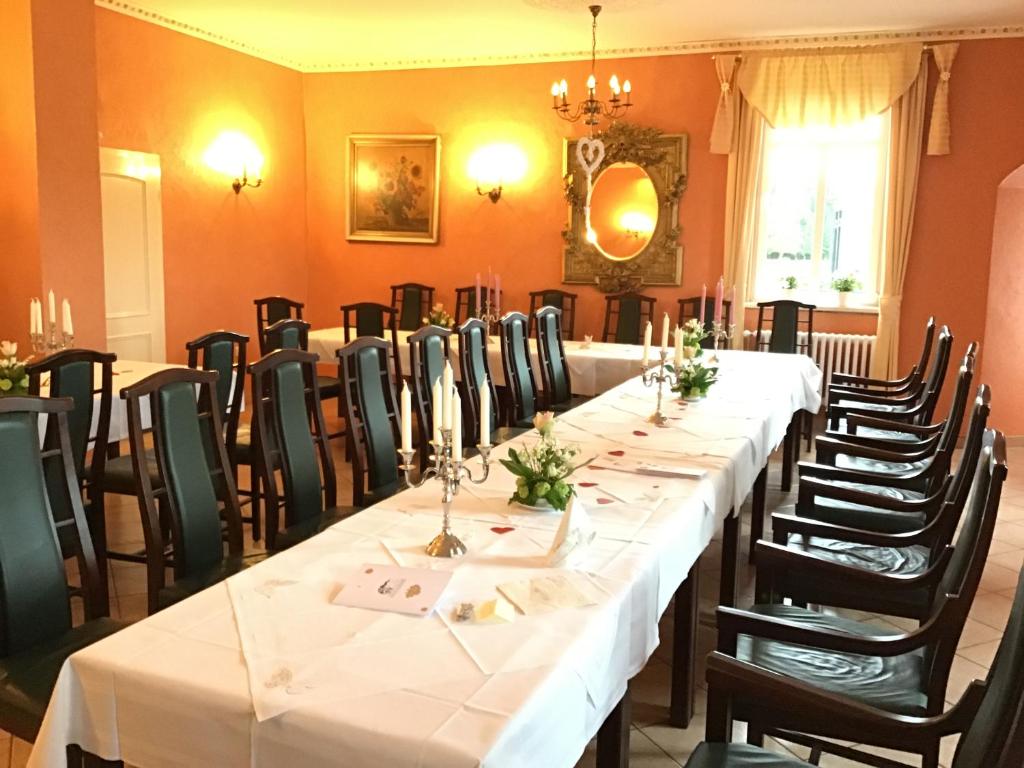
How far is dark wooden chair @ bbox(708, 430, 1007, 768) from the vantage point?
197cm

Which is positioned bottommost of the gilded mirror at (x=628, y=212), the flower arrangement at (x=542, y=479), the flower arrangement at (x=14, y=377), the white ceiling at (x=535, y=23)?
the flower arrangement at (x=542, y=479)

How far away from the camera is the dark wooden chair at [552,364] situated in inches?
220

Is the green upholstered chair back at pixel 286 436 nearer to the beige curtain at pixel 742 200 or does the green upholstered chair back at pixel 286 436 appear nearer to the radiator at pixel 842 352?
the beige curtain at pixel 742 200

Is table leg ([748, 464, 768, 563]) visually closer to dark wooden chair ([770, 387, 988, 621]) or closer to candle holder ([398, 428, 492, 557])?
dark wooden chair ([770, 387, 988, 621])

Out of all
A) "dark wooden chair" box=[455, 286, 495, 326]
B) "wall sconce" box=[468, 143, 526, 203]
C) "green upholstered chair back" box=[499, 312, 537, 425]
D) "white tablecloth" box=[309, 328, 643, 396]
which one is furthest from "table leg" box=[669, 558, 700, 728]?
"wall sconce" box=[468, 143, 526, 203]

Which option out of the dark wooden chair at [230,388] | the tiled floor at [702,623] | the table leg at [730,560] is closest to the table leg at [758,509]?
the tiled floor at [702,623]

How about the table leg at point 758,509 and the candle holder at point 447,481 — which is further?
the table leg at point 758,509

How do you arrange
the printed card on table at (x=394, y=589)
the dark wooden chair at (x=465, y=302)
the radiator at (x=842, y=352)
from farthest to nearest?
the dark wooden chair at (x=465, y=302), the radiator at (x=842, y=352), the printed card on table at (x=394, y=589)

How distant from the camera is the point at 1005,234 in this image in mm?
7012

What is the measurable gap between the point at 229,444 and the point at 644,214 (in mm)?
4756

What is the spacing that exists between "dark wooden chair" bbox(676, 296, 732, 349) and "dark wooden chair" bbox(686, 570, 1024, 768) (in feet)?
17.8

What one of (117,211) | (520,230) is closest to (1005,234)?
(520,230)

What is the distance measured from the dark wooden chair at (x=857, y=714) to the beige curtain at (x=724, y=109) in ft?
19.8

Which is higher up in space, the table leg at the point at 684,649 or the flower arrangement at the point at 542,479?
the flower arrangement at the point at 542,479
